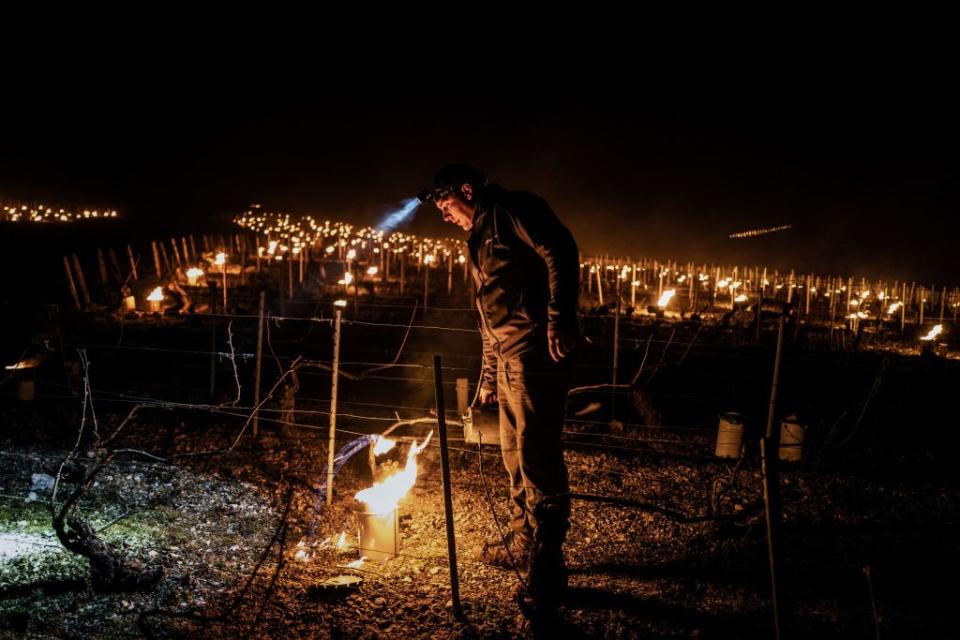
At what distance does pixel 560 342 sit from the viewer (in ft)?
11.4

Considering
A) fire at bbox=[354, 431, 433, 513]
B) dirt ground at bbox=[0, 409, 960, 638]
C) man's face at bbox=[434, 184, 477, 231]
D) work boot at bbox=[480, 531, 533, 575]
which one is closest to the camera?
dirt ground at bbox=[0, 409, 960, 638]

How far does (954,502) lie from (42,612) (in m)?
7.23

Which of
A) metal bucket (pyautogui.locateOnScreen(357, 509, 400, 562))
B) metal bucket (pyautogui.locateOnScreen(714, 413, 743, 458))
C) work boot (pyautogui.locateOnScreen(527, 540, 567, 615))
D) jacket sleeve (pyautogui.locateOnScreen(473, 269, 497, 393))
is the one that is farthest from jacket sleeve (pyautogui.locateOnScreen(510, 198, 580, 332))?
metal bucket (pyautogui.locateOnScreen(714, 413, 743, 458))

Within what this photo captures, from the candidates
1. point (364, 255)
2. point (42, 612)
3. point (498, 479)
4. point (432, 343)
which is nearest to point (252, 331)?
point (432, 343)

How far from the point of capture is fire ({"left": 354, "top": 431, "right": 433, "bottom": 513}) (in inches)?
171

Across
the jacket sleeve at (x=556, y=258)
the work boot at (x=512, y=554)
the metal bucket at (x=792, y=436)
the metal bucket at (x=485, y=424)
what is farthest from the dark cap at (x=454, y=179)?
the metal bucket at (x=792, y=436)

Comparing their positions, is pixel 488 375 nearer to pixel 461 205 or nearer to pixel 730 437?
pixel 461 205

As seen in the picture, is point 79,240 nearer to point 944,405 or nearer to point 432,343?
point 432,343

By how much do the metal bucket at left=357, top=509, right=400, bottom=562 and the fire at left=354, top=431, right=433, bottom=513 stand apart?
7 centimetres

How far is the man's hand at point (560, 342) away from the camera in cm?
348

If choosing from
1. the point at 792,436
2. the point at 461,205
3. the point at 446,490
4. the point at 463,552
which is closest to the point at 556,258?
the point at 461,205

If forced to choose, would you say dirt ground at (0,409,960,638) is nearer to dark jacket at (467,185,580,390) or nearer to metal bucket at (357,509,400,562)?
metal bucket at (357,509,400,562)

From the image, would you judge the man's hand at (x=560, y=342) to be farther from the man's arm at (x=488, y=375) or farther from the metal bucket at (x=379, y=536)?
the metal bucket at (x=379, y=536)

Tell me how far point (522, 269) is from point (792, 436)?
4.98m
